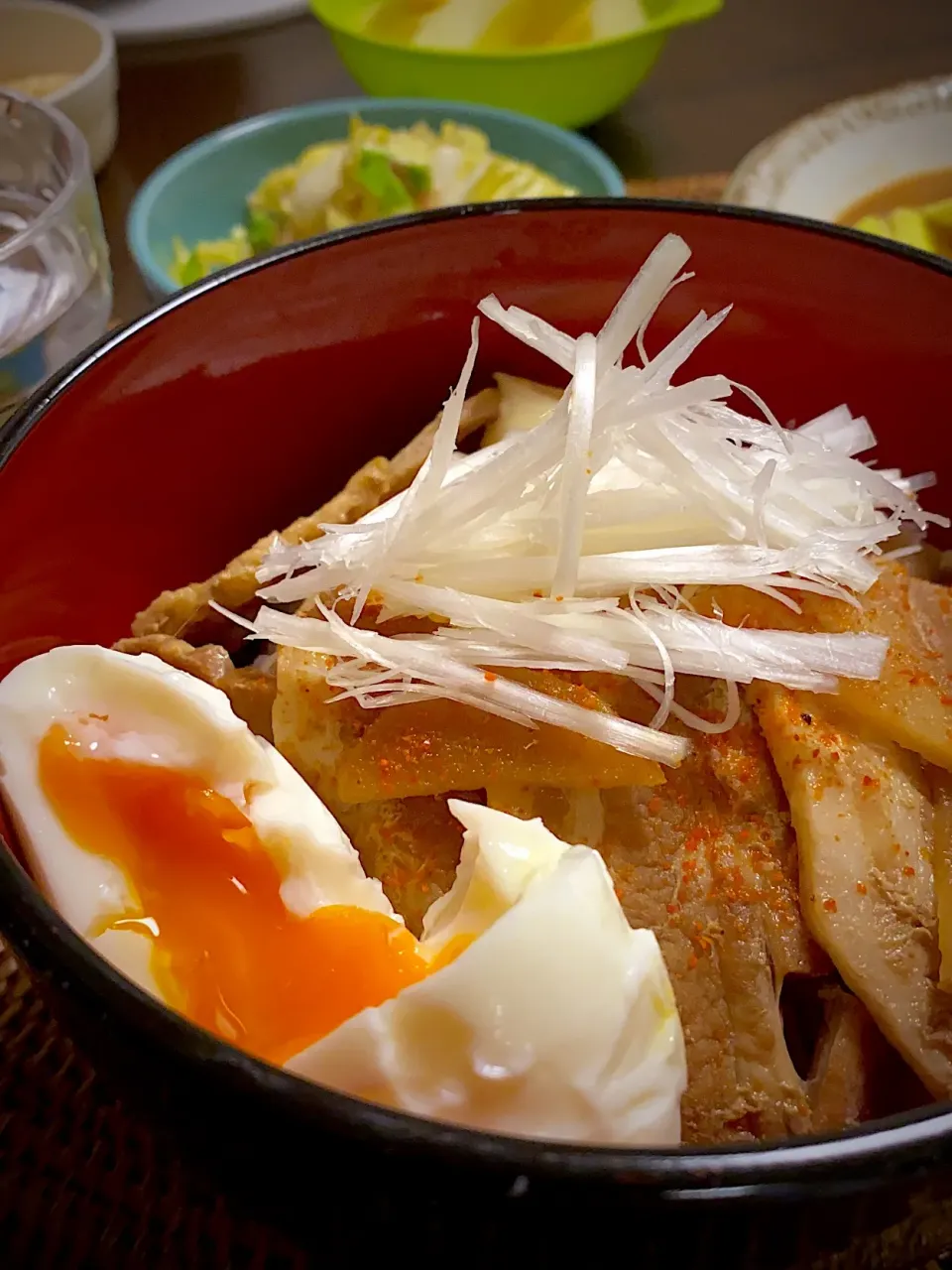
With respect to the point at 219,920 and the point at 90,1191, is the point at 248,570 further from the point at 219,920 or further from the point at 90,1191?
the point at 90,1191

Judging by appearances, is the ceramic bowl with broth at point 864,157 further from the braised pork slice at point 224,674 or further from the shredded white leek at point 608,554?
the braised pork slice at point 224,674

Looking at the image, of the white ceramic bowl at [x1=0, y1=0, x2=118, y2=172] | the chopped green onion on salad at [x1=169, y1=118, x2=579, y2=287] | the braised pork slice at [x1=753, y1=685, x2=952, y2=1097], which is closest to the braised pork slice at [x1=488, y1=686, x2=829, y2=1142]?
the braised pork slice at [x1=753, y1=685, x2=952, y2=1097]

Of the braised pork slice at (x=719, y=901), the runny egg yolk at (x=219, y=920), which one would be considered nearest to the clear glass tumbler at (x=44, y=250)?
the runny egg yolk at (x=219, y=920)

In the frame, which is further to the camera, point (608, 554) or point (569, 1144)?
point (608, 554)

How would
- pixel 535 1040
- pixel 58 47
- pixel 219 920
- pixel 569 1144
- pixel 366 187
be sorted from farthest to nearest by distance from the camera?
1. pixel 58 47
2. pixel 366 187
3. pixel 219 920
4. pixel 535 1040
5. pixel 569 1144

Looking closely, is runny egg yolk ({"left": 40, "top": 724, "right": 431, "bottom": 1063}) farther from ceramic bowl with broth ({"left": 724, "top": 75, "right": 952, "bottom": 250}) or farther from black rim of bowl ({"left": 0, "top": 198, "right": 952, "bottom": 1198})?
ceramic bowl with broth ({"left": 724, "top": 75, "right": 952, "bottom": 250})

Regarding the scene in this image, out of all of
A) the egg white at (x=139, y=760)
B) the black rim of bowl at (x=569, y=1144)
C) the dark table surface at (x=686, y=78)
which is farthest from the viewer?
the dark table surface at (x=686, y=78)

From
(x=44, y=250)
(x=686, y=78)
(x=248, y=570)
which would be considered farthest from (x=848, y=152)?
(x=248, y=570)
